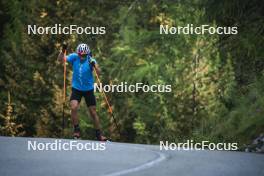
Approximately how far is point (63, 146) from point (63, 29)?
1803 centimetres

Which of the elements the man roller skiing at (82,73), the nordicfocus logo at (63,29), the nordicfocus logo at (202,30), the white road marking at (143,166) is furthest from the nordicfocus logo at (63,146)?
the nordicfocus logo at (63,29)

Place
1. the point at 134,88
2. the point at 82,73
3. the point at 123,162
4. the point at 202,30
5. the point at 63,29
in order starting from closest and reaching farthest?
the point at 123,162, the point at 82,73, the point at 202,30, the point at 134,88, the point at 63,29

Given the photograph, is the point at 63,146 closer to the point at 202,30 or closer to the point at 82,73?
the point at 82,73

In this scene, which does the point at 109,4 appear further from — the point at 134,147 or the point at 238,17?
the point at 134,147

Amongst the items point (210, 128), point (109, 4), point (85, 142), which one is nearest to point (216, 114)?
point (210, 128)

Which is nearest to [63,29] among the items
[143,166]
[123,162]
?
[123,162]

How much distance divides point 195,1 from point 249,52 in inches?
186

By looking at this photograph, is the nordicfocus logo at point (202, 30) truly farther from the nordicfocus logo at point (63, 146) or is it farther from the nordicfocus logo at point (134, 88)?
the nordicfocus logo at point (63, 146)

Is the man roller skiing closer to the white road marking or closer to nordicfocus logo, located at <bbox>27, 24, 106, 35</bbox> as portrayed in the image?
the white road marking

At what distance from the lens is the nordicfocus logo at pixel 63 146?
1124 centimetres

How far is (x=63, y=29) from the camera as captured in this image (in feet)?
96.5

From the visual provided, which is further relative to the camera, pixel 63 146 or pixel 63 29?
pixel 63 29

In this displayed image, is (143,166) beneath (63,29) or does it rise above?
beneath

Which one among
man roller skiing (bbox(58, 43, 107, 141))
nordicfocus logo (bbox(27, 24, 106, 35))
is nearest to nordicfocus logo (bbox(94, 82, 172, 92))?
man roller skiing (bbox(58, 43, 107, 141))
